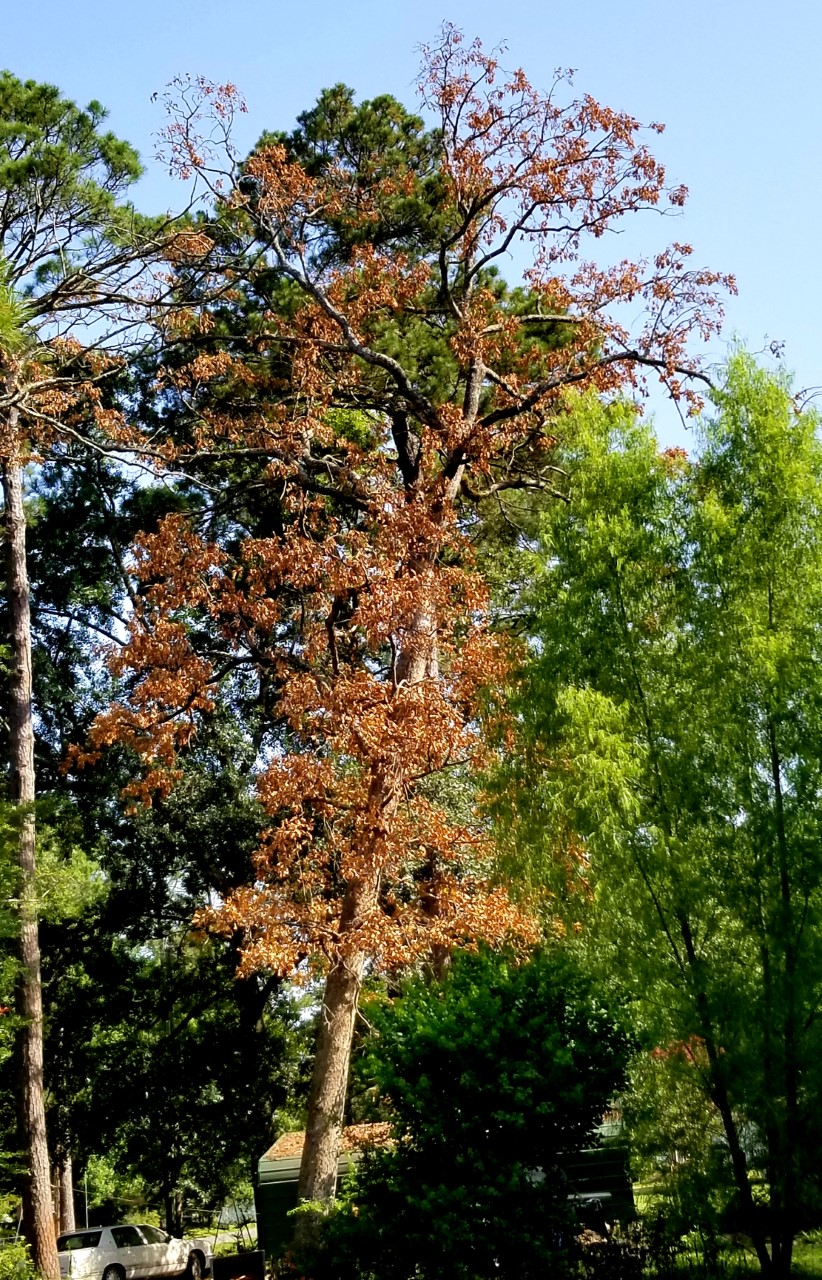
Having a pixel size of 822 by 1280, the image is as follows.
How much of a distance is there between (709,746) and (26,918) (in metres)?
8.99

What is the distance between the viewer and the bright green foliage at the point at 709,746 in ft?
30.2

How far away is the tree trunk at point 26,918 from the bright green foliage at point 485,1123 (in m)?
5.22

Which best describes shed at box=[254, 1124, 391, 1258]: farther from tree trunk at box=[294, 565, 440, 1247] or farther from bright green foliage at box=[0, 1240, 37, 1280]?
tree trunk at box=[294, 565, 440, 1247]

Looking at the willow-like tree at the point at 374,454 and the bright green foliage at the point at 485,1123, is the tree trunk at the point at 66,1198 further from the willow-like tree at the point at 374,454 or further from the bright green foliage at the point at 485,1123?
the bright green foliage at the point at 485,1123

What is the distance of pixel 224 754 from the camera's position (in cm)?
2056

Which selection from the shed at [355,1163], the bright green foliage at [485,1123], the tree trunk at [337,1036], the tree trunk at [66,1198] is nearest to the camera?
the bright green foliage at [485,1123]

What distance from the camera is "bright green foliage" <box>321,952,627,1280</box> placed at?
8.91 metres

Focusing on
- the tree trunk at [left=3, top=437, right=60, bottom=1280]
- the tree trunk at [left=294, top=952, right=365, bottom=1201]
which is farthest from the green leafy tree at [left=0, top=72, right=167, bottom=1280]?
the tree trunk at [left=294, top=952, right=365, bottom=1201]

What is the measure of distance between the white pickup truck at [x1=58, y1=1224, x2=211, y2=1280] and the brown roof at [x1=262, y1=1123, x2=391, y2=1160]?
3.76 m

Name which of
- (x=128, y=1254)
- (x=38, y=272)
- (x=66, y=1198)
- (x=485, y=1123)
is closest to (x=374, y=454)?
(x=38, y=272)

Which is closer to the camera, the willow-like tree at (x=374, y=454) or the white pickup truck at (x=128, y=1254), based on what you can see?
the willow-like tree at (x=374, y=454)

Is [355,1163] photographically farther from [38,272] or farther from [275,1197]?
[38,272]

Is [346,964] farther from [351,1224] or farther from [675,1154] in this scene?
[675,1154]

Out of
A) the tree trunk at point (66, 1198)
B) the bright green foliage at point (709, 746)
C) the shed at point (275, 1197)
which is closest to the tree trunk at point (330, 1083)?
the bright green foliage at point (709, 746)
